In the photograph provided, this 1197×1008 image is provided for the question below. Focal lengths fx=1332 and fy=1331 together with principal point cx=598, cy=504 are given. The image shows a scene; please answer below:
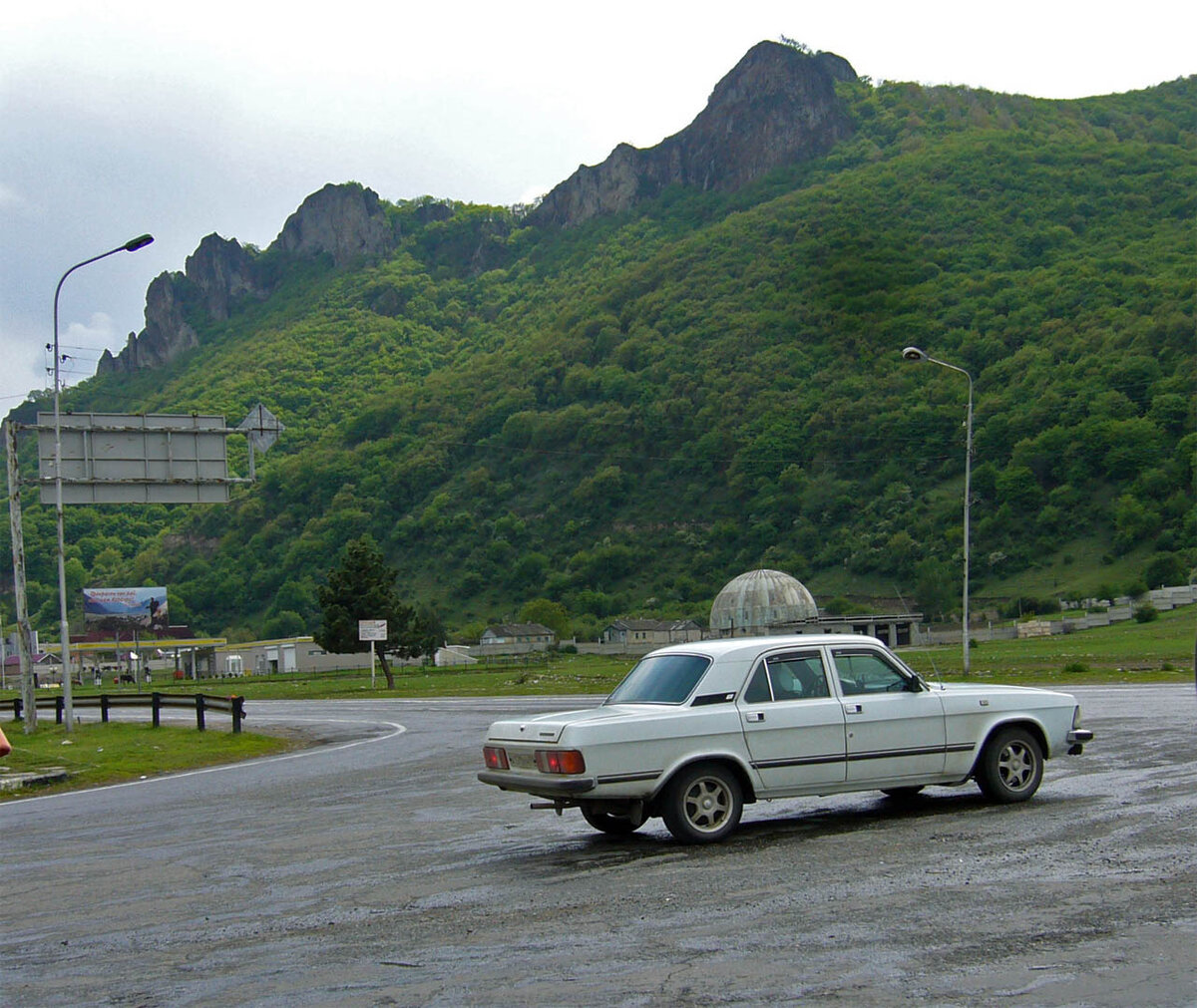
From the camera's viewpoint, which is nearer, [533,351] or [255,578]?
[255,578]

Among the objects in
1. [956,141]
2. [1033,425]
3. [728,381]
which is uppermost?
[956,141]

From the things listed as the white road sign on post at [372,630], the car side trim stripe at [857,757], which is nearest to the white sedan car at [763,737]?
the car side trim stripe at [857,757]

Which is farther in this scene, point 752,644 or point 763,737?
point 752,644

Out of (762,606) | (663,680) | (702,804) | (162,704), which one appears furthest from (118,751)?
(762,606)

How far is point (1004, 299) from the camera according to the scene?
128 metres

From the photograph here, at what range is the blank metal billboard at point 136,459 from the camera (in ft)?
107

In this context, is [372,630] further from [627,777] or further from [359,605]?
[627,777]

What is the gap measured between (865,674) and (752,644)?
42.8 inches

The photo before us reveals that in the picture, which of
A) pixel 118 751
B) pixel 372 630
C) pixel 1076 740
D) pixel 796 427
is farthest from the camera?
pixel 796 427

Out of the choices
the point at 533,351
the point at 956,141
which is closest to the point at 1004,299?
the point at 956,141

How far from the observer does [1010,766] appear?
12.1m

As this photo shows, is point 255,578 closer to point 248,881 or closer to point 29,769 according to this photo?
point 29,769

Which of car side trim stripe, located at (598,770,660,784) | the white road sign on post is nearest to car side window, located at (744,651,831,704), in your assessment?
car side trim stripe, located at (598,770,660,784)

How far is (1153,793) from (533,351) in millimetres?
153910
